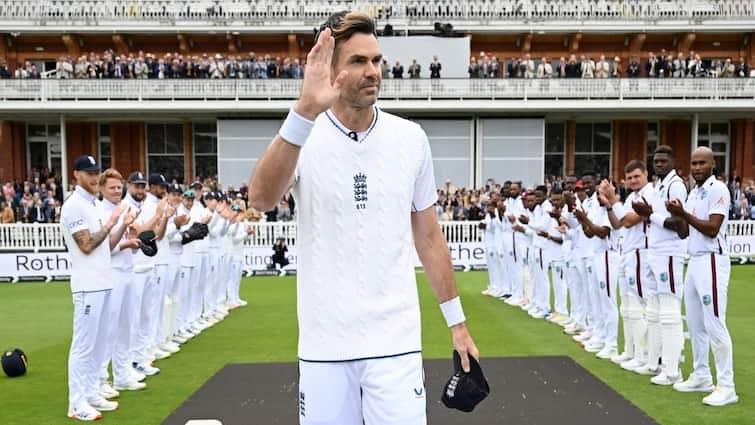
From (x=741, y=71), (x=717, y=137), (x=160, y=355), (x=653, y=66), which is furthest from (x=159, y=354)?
(x=717, y=137)

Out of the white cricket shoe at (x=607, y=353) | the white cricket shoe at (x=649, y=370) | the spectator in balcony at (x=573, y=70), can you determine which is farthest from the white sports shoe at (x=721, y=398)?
the spectator in balcony at (x=573, y=70)

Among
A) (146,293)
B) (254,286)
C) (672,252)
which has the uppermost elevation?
(672,252)

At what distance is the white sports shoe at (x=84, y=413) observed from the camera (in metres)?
6.81

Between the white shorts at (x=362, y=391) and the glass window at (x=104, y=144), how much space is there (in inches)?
1389

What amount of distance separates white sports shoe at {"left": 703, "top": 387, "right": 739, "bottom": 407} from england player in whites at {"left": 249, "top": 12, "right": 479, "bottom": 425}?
527 centimetres

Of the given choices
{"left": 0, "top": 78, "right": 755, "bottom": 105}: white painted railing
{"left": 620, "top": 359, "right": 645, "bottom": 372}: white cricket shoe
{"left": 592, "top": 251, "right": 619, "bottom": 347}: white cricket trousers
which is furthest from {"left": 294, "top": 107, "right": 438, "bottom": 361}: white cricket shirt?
{"left": 0, "top": 78, "right": 755, "bottom": 105}: white painted railing

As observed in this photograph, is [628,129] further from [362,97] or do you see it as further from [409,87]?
[362,97]

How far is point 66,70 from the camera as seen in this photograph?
1200 inches

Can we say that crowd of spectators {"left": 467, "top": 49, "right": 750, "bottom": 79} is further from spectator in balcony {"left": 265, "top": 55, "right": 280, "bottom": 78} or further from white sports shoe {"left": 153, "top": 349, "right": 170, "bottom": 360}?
white sports shoe {"left": 153, "top": 349, "right": 170, "bottom": 360}

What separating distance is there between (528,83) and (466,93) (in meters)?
2.98

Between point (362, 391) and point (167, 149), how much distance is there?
34.6 meters

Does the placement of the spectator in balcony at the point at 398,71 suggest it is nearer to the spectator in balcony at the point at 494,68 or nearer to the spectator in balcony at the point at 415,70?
the spectator in balcony at the point at 415,70

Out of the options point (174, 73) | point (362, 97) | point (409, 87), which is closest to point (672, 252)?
point (362, 97)

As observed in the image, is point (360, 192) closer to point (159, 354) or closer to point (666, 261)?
point (666, 261)
